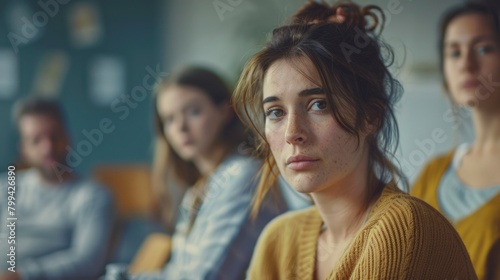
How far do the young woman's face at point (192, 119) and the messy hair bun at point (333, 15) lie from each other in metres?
0.57

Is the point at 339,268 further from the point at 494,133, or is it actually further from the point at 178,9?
the point at 178,9

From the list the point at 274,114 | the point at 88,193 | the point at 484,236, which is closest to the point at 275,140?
the point at 274,114

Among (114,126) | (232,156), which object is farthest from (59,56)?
(232,156)

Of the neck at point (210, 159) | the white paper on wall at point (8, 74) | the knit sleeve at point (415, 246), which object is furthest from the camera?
the white paper on wall at point (8, 74)

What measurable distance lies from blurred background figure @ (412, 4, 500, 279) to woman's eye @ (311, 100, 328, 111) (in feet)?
1.35

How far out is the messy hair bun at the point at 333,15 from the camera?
77 cm

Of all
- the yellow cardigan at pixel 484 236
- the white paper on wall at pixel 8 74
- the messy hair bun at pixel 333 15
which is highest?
the white paper on wall at pixel 8 74

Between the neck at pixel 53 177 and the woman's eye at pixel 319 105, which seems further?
the neck at pixel 53 177

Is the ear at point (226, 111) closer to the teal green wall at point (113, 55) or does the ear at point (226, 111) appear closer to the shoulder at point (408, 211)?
the shoulder at point (408, 211)

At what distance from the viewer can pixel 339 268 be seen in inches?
28.0

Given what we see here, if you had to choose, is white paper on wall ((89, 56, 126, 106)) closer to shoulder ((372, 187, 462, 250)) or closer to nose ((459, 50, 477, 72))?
nose ((459, 50, 477, 72))

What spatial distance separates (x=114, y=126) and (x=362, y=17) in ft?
6.35

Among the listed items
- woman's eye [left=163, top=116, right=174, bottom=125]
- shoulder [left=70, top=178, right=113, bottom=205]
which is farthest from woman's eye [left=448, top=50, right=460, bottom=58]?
shoulder [left=70, top=178, right=113, bottom=205]


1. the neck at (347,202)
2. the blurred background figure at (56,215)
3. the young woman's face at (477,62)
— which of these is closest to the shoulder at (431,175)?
the young woman's face at (477,62)
